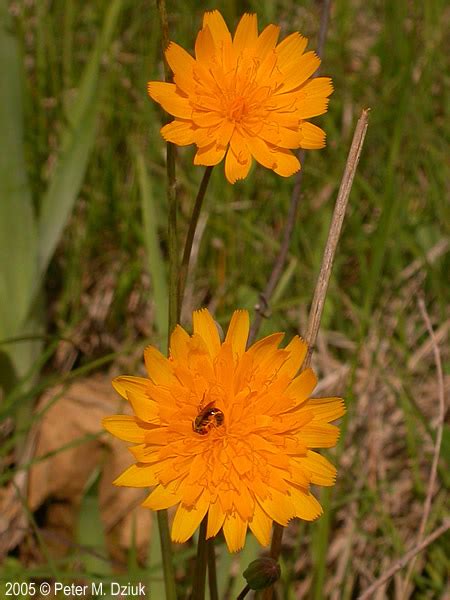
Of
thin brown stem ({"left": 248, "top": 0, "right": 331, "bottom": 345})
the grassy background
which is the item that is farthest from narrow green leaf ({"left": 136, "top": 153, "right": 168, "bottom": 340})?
thin brown stem ({"left": 248, "top": 0, "right": 331, "bottom": 345})

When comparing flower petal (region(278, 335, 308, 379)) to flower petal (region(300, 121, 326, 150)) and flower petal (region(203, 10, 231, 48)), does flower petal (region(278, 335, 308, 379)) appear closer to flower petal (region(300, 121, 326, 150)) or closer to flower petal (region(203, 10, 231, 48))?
flower petal (region(300, 121, 326, 150))

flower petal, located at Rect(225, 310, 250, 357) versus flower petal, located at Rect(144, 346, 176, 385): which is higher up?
flower petal, located at Rect(225, 310, 250, 357)

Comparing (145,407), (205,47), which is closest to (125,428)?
(145,407)

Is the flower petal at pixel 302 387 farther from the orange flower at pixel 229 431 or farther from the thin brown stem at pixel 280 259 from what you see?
the thin brown stem at pixel 280 259

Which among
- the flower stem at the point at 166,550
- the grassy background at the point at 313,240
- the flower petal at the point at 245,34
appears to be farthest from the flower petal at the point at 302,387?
the grassy background at the point at 313,240

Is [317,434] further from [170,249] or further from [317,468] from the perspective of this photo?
[170,249]
